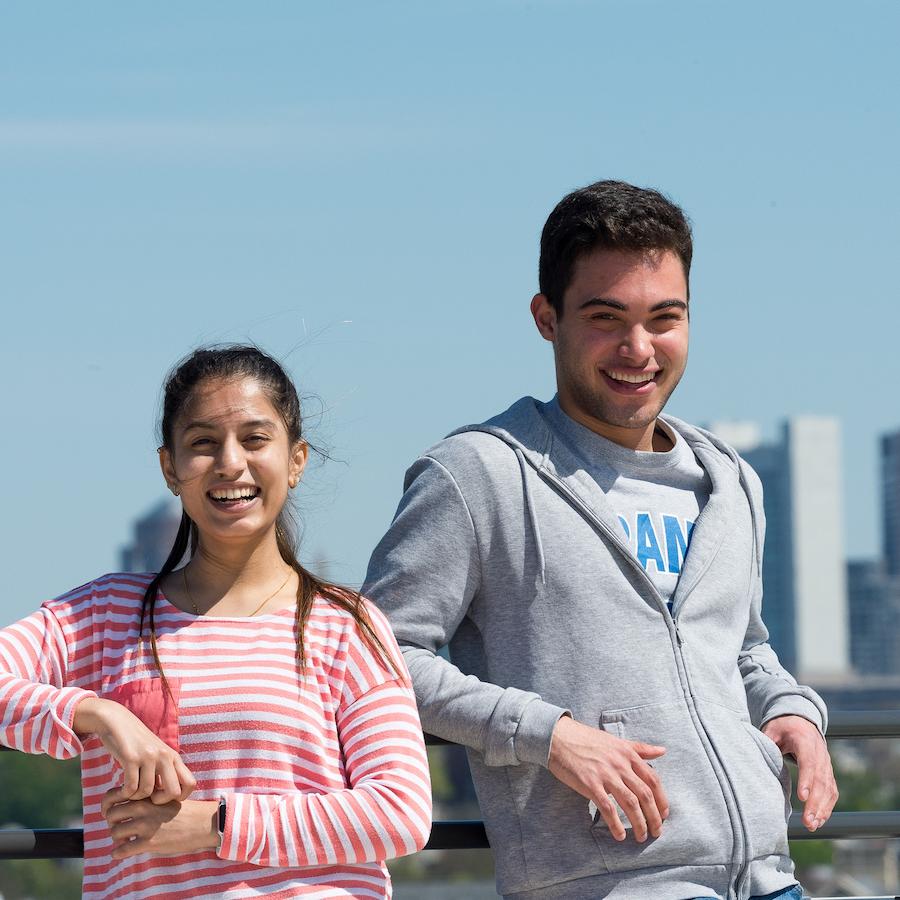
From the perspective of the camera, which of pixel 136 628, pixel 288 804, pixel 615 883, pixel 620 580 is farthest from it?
pixel 620 580

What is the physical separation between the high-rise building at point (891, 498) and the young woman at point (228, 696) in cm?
17832

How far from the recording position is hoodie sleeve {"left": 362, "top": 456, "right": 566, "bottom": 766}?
2.75 m

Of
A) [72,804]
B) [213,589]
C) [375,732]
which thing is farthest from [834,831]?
[72,804]

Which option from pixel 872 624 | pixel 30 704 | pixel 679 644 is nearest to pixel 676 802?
pixel 679 644

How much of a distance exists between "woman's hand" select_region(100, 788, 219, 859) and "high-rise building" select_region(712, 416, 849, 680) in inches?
6246

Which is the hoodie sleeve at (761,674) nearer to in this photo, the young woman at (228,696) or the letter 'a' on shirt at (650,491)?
the letter 'a' on shirt at (650,491)

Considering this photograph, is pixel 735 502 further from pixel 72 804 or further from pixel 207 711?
pixel 72 804

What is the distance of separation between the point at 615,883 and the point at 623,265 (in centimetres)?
106

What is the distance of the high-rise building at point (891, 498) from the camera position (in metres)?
177

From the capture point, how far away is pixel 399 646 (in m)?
2.87

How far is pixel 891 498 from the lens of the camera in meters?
Answer: 177

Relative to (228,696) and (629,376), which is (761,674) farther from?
(228,696)

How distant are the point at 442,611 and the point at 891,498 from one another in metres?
180

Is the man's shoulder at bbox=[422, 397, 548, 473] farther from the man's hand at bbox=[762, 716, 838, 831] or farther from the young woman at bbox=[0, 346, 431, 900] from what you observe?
the man's hand at bbox=[762, 716, 838, 831]
